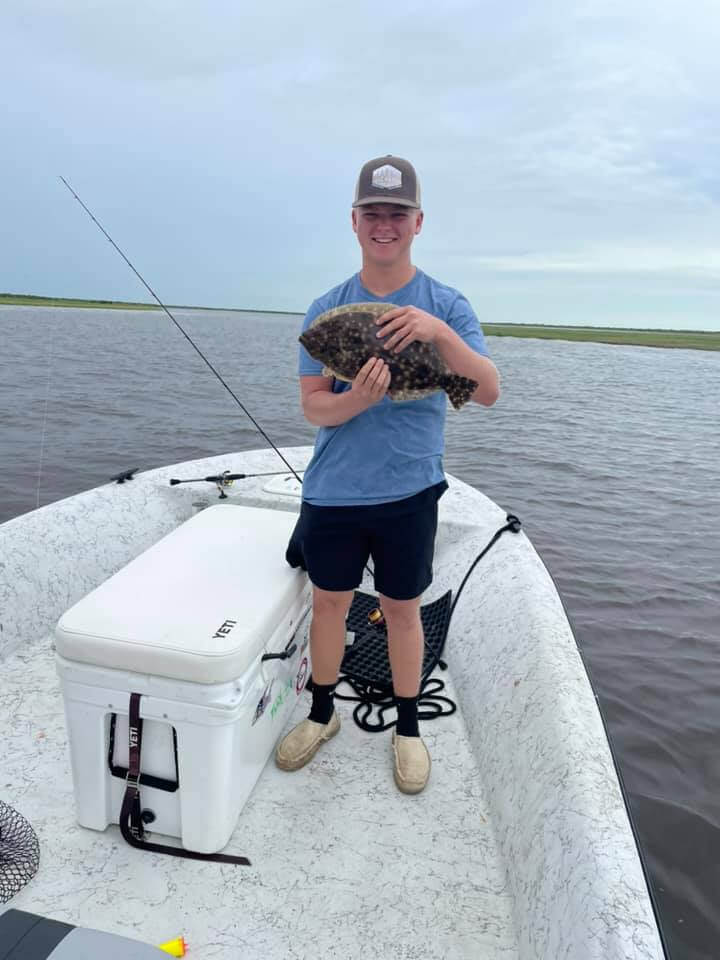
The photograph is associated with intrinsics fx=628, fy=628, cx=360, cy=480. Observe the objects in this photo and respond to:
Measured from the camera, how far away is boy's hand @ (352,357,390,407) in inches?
85.9

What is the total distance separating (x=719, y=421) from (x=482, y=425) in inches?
282

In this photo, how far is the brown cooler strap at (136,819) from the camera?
2.26 metres

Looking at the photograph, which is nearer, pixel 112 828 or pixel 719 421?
pixel 112 828

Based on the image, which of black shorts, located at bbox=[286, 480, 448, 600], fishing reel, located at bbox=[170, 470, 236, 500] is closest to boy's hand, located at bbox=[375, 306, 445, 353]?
black shorts, located at bbox=[286, 480, 448, 600]

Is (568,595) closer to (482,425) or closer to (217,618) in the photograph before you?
(217,618)

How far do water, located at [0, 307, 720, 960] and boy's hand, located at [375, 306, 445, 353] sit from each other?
2.32 metres

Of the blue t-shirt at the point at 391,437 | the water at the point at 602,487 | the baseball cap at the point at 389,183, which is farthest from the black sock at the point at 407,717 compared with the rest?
the baseball cap at the point at 389,183

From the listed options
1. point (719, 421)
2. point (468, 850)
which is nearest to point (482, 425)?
point (719, 421)

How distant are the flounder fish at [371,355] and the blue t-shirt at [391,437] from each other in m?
0.07

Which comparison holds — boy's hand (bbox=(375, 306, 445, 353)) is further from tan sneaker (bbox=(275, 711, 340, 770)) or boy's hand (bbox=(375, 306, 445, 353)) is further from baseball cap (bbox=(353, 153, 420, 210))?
tan sneaker (bbox=(275, 711, 340, 770))

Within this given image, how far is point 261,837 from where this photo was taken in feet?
8.36

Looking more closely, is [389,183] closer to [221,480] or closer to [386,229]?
[386,229]

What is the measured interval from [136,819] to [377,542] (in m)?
1.40

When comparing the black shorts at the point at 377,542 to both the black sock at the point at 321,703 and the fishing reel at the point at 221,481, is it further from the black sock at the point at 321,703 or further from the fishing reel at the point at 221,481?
the fishing reel at the point at 221,481
